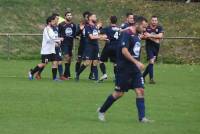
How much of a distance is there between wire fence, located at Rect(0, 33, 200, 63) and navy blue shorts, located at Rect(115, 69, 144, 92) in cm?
1932

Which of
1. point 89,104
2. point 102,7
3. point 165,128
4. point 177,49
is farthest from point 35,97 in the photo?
point 102,7

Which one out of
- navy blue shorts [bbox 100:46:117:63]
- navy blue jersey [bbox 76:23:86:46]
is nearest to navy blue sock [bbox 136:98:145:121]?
navy blue shorts [bbox 100:46:117:63]

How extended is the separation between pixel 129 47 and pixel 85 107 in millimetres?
2616

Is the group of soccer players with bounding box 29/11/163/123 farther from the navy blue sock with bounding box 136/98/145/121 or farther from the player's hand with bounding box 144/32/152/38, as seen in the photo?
the navy blue sock with bounding box 136/98/145/121

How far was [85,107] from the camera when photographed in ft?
50.6

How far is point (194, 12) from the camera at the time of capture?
1523 inches

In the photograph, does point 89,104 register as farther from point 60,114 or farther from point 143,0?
point 143,0

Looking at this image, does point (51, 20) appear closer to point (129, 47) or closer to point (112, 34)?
point (112, 34)

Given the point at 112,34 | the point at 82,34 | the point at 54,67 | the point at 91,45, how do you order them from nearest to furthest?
the point at 112,34, the point at 54,67, the point at 91,45, the point at 82,34

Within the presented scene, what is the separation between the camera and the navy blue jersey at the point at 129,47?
1316 cm

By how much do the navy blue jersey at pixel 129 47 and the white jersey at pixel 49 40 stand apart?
8.48 metres

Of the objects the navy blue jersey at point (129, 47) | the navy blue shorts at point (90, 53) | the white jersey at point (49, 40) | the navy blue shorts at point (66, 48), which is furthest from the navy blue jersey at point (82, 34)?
the navy blue jersey at point (129, 47)

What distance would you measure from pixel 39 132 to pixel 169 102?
559 cm

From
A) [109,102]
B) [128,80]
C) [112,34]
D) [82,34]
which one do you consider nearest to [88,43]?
[82,34]
